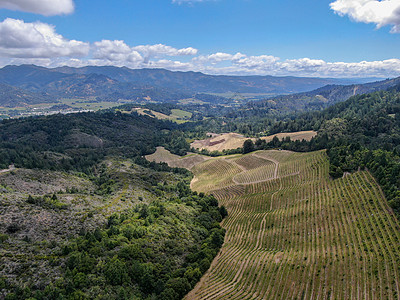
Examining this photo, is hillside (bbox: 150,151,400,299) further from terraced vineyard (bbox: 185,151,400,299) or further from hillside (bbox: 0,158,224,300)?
hillside (bbox: 0,158,224,300)

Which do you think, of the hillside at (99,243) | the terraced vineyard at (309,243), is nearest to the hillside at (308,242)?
the terraced vineyard at (309,243)

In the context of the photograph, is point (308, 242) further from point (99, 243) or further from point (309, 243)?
point (99, 243)

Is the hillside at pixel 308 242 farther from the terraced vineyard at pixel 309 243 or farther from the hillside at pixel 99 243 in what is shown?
the hillside at pixel 99 243

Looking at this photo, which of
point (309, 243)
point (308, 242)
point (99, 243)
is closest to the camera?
point (99, 243)

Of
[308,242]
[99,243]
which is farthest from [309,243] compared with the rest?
[99,243]

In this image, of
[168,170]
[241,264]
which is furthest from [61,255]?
[168,170]

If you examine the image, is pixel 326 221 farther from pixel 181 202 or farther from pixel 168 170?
pixel 168 170

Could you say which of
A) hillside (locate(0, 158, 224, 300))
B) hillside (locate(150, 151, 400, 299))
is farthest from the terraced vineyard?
hillside (locate(0, 158, 224, 300))
